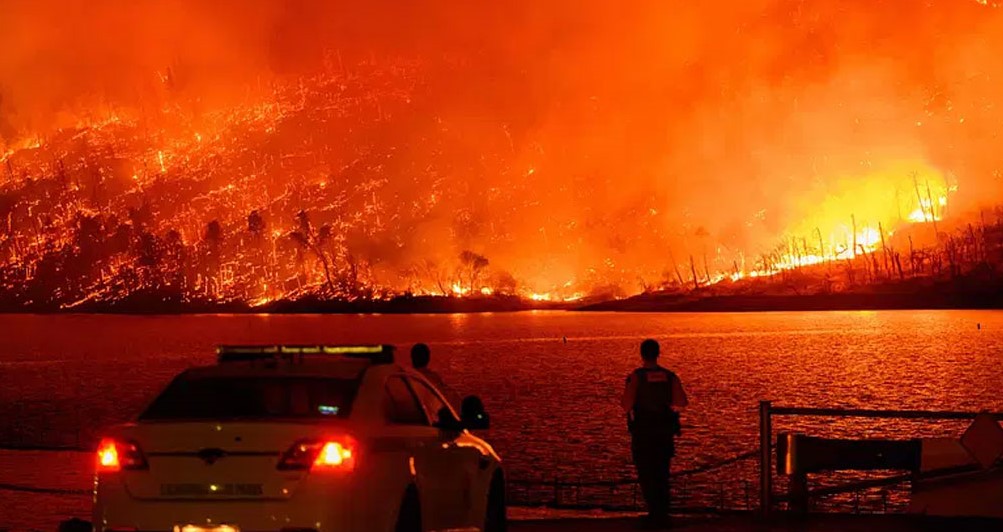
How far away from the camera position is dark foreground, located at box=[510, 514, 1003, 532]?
16.7m

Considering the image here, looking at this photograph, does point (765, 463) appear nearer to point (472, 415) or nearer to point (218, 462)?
point (472, 415)

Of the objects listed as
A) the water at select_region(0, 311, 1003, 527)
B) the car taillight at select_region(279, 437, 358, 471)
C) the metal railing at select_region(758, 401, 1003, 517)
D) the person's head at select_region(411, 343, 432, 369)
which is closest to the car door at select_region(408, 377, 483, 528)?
the car taillight at select_region(279, 437, 358, 471)

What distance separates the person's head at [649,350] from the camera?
1703cm

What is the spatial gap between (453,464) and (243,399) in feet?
6.94

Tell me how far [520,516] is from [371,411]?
28.1 feet

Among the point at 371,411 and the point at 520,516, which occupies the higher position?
the point at 371,411

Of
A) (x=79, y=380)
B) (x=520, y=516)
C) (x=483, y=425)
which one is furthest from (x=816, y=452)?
(x=79, y=380)

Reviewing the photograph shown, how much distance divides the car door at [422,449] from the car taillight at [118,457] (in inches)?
72.9

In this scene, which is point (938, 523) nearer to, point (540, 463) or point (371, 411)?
point (371, 411)

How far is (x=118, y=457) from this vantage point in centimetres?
1109

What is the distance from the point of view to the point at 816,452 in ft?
56.9

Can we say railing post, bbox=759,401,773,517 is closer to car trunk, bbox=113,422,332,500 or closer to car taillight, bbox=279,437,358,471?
car taillight, bbox=279,437,358,471

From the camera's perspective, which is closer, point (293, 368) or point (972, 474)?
point (293, 368)

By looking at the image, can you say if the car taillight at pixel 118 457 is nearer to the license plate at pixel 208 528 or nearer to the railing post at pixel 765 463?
the license plate at pixel 208 528
